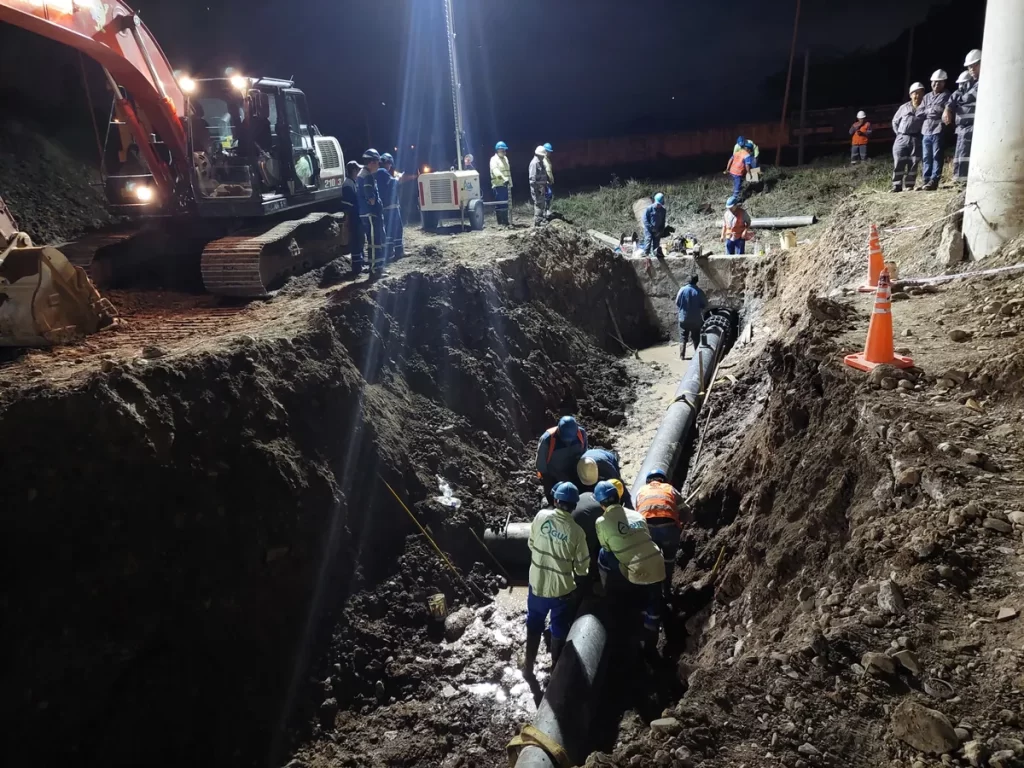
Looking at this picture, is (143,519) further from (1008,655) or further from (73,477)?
(1008,655)

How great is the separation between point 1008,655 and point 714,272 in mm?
12478

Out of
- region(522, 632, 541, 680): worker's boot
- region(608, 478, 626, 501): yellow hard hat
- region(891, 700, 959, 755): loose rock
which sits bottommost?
region(522, 632, 541, 680): worker's boot

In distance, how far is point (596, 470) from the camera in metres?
6.11

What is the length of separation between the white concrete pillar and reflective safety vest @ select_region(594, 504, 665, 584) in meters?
4.76

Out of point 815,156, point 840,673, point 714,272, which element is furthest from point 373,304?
point 815,156

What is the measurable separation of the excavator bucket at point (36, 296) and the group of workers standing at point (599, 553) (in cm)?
575

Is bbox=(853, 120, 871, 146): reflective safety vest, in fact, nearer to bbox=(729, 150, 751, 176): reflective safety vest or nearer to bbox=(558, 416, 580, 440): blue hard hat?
bbox=(729, 150, 751, 176): reflective safety vest

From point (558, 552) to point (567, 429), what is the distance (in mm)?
1890

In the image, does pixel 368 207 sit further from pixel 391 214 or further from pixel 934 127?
pixel 934 127

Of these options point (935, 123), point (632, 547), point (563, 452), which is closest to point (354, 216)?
point (563, 452)

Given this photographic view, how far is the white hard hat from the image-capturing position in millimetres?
6082

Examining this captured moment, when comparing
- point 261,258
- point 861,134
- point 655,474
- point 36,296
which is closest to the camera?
point 655,474

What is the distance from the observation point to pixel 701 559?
5941 mm

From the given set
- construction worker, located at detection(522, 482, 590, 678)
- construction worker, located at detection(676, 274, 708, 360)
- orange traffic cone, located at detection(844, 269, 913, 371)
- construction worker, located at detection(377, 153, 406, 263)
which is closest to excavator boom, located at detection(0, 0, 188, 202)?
construction worker, located at detection(377, 153, 406, 263)
